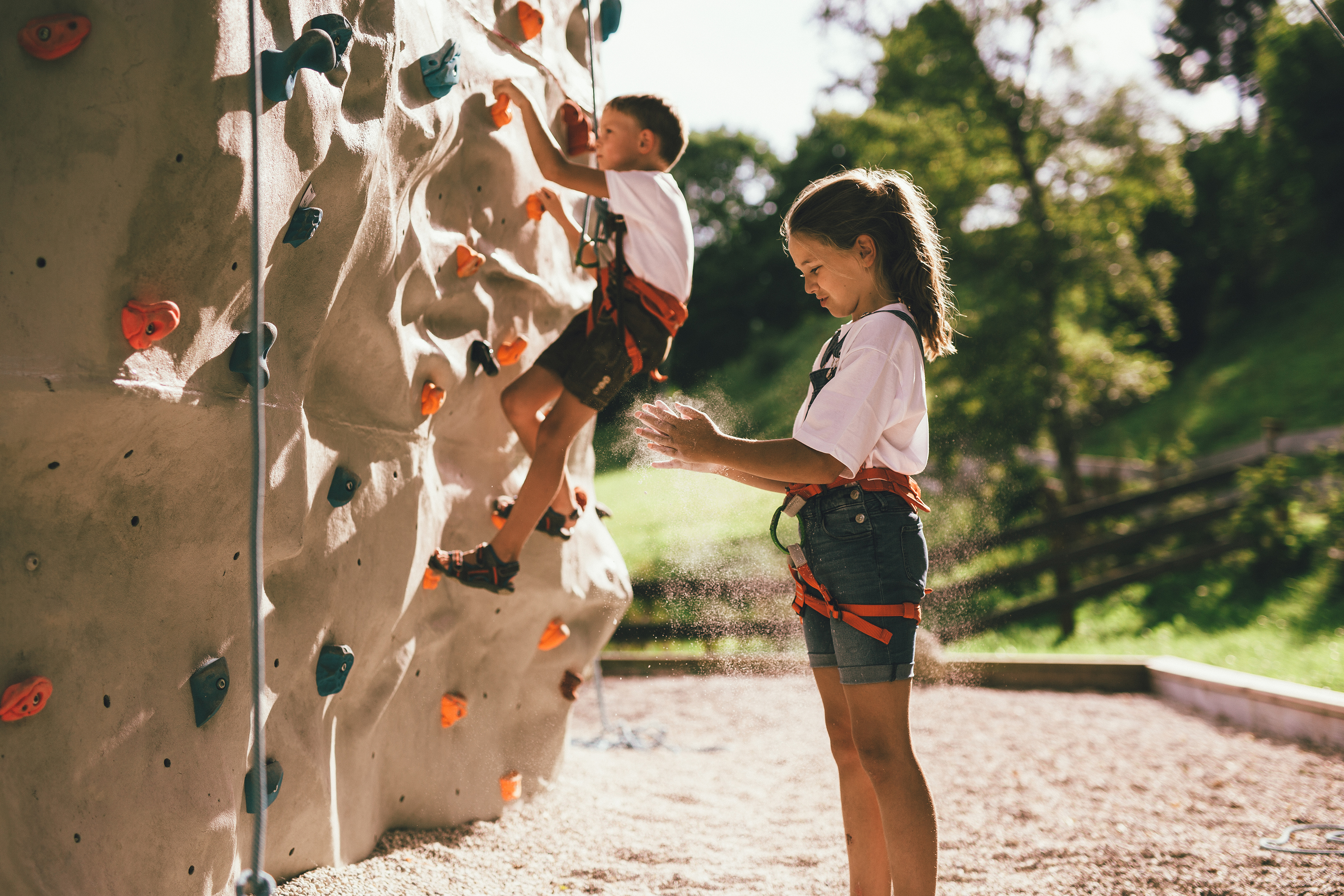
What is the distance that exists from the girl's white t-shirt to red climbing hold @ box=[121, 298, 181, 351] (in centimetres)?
124

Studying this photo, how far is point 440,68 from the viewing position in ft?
8.33

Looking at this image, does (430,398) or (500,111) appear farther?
(500,111)

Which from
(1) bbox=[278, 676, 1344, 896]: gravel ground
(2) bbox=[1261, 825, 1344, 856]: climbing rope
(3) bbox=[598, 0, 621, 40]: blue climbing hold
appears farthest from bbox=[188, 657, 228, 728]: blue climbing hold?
(2) bbox=[1261, 825, 1344, 856]: climbing rope

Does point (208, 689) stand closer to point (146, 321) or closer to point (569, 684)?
point (146, 321)

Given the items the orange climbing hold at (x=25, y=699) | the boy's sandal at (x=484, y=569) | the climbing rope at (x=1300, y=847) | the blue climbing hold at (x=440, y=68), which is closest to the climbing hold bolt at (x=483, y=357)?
the boy's sandal at (x=484, y=569)

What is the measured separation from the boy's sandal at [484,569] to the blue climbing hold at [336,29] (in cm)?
139

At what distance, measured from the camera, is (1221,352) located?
1797cm

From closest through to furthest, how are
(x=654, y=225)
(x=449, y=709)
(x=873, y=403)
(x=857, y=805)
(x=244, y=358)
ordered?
(x=873, y=403)
(x=244, y=358)
(x=857, y=805)
(x=654, y=225)
(x=449, y=709)

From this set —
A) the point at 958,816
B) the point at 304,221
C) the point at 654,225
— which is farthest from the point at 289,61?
the point at 958,816

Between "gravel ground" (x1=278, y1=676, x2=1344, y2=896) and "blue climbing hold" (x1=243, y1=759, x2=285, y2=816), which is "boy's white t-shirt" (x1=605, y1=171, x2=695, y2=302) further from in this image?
"gravel ground" (x1=278, y1=676, x2=1344, y2=896)

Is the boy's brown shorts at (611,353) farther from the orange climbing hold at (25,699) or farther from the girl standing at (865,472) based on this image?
the orange climbing hold at (25,699)

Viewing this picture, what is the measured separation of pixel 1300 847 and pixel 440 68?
3830mm

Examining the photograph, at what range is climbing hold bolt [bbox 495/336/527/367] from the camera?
328 centimetres

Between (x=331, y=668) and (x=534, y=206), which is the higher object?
(x=534, y=206)
